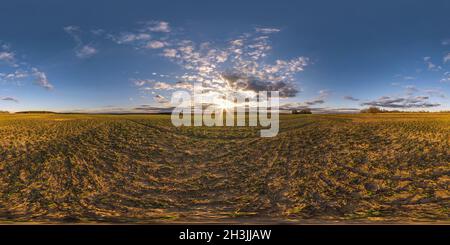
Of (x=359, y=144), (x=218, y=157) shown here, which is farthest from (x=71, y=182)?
(x=359, y=144)

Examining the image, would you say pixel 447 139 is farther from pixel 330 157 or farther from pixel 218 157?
pixel 218 157

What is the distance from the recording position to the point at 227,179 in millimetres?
13430

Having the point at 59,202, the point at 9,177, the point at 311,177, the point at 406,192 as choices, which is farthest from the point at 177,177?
the point at 406,192

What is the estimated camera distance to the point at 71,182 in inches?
512

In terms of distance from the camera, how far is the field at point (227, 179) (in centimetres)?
980

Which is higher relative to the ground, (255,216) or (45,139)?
(45,139)

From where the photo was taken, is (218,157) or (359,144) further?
(359,144)

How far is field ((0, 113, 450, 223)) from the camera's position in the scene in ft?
32.1

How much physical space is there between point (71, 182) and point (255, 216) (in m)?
8.57

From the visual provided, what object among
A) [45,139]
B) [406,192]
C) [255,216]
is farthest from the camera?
[45,139]

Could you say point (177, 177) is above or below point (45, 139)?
below

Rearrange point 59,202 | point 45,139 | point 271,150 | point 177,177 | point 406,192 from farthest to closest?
point 45,139 < point 271,150 < point 177,177 < point 406,192 < point 59,202

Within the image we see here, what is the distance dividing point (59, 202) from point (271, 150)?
38.9ft

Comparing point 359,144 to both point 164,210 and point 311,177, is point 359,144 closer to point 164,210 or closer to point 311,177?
point 311,177
